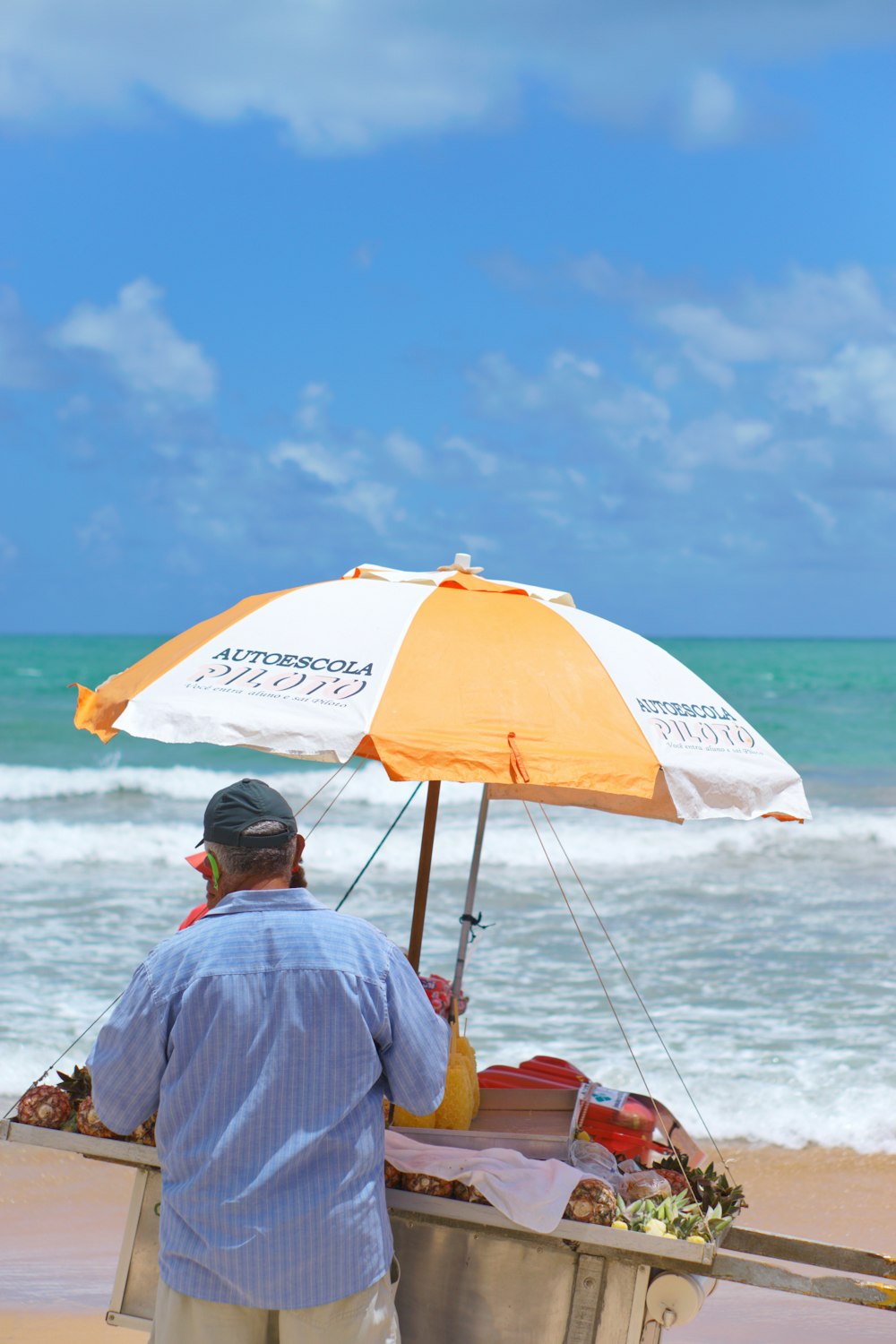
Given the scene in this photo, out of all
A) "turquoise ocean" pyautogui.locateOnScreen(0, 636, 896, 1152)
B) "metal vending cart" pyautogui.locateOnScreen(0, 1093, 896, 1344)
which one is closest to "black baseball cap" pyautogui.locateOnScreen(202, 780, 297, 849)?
"turquoise ocean" pyautogui.locateOnScreen(0, 636, 896, 1152)

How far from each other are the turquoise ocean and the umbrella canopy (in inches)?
16.5

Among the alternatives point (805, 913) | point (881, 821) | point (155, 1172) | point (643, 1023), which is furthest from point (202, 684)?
point (881, 821)

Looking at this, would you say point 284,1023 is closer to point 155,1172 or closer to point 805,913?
point 155,1172

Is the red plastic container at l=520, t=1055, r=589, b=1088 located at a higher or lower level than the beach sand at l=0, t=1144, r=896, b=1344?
higher

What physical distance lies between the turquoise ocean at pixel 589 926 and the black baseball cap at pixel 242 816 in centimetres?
68

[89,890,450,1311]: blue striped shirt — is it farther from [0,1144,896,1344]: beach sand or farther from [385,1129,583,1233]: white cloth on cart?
[0,1144,896,1344]: beach sand

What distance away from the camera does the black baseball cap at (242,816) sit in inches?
96.7

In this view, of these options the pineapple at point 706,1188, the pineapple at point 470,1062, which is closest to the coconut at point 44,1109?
the pineapple at point 470,1062

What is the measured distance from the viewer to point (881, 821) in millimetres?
17016

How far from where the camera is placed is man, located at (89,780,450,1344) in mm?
2307

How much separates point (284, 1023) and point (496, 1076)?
1832 millimetres

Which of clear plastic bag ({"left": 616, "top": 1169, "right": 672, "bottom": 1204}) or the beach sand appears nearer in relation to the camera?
clear plastic bag ({"left": 616, "top": 1169, "right": 672, "bottom": 1204})

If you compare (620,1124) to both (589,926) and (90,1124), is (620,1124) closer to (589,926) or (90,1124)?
(90,1124)

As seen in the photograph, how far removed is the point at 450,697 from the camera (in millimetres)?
2848
